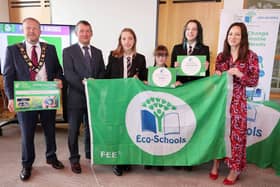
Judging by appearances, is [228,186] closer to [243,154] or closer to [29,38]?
[243,154]

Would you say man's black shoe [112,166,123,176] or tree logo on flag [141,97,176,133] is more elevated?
tree logo on flag [141,97,176,133]

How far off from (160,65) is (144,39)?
1.97 meters

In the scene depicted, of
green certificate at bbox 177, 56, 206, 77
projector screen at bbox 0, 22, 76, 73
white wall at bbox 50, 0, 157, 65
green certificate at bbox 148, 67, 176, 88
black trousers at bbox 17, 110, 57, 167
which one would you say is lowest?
black trousers at bbox 17, 110, 57, 167

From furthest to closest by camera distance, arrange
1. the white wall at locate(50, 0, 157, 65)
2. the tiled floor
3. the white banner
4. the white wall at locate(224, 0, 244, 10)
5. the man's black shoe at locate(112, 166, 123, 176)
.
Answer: the white wall at locate(50, 0, 157, 65) < the white wall at locate(224, 0, 244, 10) < the white banner < the man's black shoe at locate(112, 166, 123, 176) < the tiled floor

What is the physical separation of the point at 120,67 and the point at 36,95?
0.79m

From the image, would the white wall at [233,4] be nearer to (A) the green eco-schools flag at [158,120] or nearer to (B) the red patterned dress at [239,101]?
(B) the red patterned dress at [239,101]

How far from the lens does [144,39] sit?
4168 mm

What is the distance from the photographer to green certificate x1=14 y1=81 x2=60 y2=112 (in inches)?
83.4

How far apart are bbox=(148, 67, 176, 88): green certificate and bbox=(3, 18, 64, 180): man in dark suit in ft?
2.78

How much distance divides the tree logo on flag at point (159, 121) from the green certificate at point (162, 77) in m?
0.09

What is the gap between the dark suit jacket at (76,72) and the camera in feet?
7.44

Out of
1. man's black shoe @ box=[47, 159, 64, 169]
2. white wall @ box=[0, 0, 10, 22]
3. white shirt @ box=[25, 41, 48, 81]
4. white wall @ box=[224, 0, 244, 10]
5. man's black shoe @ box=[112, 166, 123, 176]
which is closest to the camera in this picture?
white shirt @ box=[25, 41, 48, 81]

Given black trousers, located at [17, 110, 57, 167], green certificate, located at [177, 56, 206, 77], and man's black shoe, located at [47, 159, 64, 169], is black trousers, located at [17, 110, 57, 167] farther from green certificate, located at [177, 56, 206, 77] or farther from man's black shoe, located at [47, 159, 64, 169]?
green certificate, located at [177, 56, 206, 77]

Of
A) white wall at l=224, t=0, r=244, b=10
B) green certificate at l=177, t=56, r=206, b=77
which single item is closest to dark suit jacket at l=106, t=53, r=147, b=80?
green certificate at l=177, t=56, r=206, b=77
